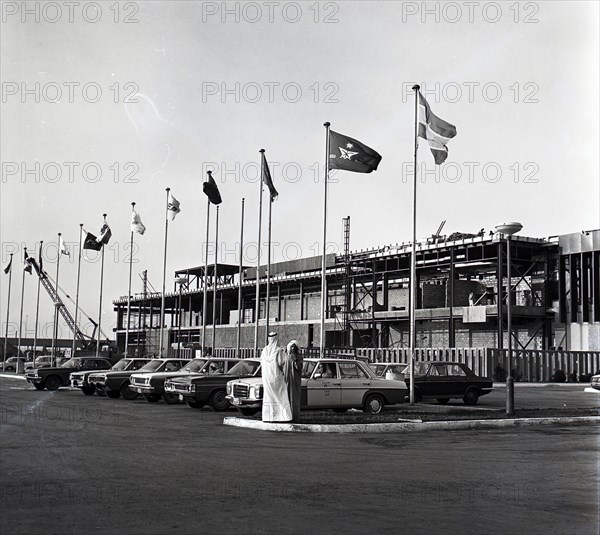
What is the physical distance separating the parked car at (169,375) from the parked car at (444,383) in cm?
615

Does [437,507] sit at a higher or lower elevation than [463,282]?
lower

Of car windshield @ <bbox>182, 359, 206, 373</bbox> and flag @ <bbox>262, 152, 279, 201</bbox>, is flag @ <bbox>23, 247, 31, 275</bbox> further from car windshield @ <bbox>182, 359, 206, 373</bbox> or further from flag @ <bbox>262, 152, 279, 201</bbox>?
car windshield @ <bbox>182, 359, 206, 373</bbox>

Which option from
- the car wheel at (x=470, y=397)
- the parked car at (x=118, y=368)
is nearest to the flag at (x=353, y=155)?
the car wheel at (x=470, y=397)

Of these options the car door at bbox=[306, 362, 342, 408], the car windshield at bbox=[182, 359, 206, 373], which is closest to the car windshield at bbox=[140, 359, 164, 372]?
the car windshield at bbox=[182, 359, 206, 373]

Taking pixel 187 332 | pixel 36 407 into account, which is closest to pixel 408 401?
pixel 36 407

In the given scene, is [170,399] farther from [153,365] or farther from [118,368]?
[118,368]

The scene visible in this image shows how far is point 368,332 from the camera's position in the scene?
68875 mm

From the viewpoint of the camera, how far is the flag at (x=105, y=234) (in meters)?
48.4

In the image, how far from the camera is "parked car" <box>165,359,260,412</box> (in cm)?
2183

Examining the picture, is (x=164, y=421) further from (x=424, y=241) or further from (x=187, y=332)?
(x=187, y=332)

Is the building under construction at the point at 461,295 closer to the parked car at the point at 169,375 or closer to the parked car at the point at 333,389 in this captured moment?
the parked car at the point at 169,375

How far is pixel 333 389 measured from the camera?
1964 cm

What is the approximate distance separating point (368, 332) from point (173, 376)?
1794 inches

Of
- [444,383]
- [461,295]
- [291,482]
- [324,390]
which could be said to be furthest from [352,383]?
[461,295]
